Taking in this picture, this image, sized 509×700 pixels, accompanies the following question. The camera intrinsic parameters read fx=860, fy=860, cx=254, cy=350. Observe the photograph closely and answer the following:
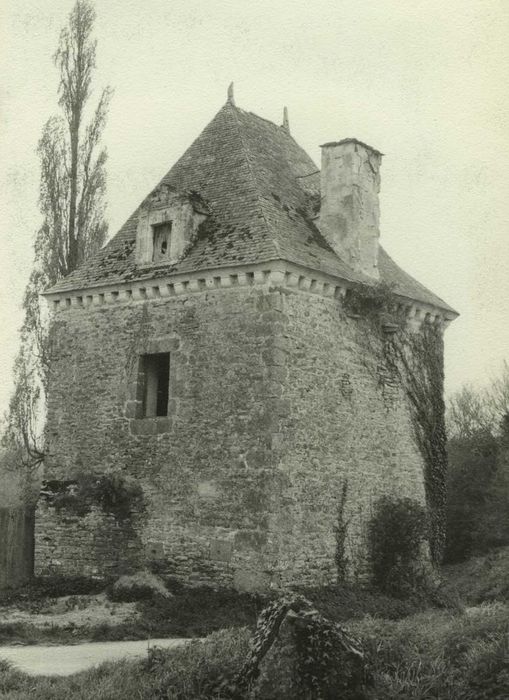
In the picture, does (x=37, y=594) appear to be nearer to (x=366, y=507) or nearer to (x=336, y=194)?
(x=366, y=507)

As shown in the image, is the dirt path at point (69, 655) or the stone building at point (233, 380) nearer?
the dirt path at point (69, 655)

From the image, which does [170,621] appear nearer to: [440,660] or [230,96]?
[440,660]

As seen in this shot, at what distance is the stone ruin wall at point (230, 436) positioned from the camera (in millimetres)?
13039

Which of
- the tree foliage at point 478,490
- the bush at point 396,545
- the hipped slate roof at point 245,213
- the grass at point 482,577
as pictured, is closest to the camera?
the hipped slate roof at point 245,213

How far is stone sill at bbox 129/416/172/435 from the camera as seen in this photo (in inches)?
561

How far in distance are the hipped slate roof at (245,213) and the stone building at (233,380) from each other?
0.05 m

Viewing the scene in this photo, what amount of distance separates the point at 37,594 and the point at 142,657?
573 cm

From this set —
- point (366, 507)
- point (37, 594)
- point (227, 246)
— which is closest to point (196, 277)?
point (227, 246)

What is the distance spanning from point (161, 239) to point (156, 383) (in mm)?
2562

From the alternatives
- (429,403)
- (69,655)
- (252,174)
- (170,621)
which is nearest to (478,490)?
(429,403)

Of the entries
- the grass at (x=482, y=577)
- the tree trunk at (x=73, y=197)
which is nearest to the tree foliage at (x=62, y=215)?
the tree trunk at (x=73, y=197)

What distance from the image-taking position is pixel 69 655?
964 centimetres

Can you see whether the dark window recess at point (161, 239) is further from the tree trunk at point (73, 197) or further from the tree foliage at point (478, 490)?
the tree foliage at point (478, 490)

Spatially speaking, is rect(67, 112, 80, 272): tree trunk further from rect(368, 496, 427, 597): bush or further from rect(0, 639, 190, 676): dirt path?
rect(0, 639, 190, 676): dirt path
